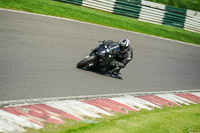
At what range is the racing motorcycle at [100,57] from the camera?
9.78m

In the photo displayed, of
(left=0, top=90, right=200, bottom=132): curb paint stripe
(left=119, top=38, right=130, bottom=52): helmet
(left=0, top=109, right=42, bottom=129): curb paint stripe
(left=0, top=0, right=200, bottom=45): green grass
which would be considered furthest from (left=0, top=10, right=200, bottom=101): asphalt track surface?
(left=0, top=0, right=200, bottom=45): green grass

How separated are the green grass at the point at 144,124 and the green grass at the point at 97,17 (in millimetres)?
9891

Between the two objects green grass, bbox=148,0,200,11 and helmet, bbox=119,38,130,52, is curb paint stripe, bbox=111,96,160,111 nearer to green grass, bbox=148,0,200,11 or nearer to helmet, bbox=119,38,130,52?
helmet, bbox=119,38,130,52

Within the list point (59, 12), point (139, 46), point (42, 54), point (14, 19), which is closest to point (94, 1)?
point (59, 12)

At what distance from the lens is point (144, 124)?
22.2ft

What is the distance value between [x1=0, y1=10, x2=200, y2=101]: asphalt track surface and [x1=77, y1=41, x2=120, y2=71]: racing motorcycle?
247 mm

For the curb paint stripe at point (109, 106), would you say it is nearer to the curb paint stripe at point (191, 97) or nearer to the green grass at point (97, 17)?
the curb paint stripe at point (191, 97)

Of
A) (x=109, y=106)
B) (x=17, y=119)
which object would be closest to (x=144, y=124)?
(x=109, y=106)

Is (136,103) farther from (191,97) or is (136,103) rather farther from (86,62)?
(191,97)

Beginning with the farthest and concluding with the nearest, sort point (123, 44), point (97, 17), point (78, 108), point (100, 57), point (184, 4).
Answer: point (184, 4) < point (97, 17) < point (123, 44) < point (100, 57) < point (78, 108)

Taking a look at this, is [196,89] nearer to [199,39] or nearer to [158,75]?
[158,75]

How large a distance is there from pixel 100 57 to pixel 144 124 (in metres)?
3.47

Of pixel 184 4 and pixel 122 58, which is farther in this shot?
pixel 184 4

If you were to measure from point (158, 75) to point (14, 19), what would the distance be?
6096 mm
